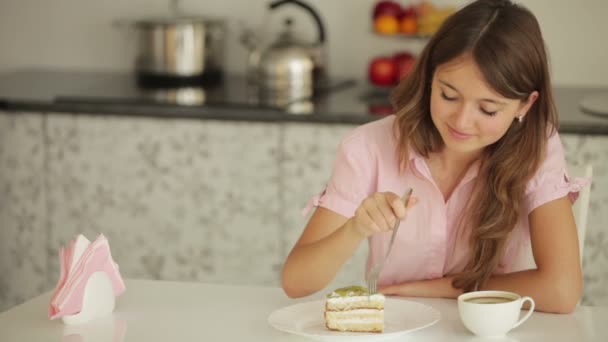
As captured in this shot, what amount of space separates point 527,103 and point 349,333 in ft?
1.74

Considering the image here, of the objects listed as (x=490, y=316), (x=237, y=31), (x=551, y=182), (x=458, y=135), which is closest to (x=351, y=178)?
(x=458, y=135)

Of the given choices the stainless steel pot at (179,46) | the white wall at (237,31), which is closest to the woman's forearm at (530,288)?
the white wall at (237,31)

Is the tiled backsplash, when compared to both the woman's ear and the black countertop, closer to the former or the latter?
the black countertop

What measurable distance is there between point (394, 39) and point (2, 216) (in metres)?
1.32

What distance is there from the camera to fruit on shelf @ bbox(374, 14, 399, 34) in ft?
10.6

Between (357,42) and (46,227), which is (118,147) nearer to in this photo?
(46,227)

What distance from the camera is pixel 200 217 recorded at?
301 centimetres

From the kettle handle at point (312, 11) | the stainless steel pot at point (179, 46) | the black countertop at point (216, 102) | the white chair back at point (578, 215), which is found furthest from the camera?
the stainless steel pot at point (179, 46)

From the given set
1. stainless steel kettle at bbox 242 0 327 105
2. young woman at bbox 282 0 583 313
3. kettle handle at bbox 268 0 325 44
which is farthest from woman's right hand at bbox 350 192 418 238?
kettle handle at bbox 268 0 325 44

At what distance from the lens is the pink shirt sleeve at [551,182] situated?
1818 millimetres

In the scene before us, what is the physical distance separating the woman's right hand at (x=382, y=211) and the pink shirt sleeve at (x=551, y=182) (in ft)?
1.09

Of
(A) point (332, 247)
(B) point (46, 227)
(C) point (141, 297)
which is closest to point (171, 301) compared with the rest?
(C) point (141, 297)

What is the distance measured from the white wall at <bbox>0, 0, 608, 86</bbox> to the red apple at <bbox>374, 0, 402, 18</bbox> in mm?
92

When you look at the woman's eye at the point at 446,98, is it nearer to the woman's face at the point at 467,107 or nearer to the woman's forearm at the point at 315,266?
the woman's face at the point at 467,107
